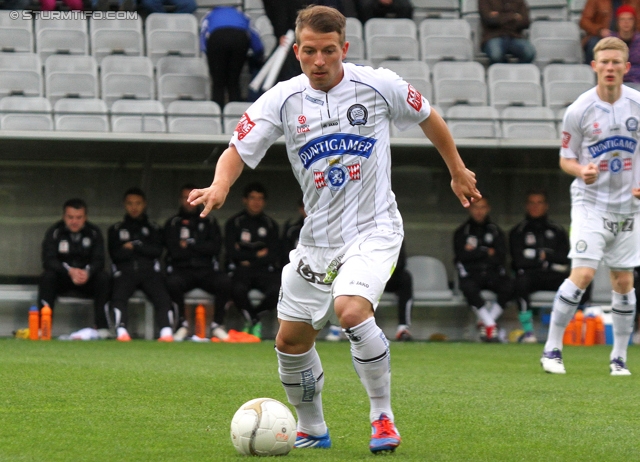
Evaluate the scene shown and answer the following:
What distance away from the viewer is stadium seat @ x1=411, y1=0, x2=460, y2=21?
15.6 metres

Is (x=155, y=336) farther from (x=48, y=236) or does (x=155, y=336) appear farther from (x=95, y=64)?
(x=95, y=64)

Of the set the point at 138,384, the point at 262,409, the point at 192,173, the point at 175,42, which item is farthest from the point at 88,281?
the point at 262,409

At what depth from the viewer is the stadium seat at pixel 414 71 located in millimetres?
13594

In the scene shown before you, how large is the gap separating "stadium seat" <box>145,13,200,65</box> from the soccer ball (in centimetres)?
1010

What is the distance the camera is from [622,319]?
8156 mm

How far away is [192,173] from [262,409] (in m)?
9.51

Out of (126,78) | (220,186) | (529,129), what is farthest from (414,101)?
(126,78)

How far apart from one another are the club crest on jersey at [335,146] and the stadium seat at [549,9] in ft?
40.2

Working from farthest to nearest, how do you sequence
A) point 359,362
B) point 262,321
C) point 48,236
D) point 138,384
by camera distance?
point 262,321, point 48,236, point 138,384, point 359,362

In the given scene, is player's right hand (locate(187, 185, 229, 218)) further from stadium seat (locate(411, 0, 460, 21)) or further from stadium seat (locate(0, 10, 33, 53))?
stadium seat (locate(411, 0, 460, 21))

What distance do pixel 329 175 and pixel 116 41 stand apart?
9.96m

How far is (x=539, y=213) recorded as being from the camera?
1325 centimetres

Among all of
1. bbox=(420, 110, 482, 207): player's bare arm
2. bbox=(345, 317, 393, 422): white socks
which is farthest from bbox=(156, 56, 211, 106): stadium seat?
bbox=(345, 317, 393, 422): white socks

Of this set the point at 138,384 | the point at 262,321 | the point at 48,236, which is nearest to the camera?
the point at 138,384
